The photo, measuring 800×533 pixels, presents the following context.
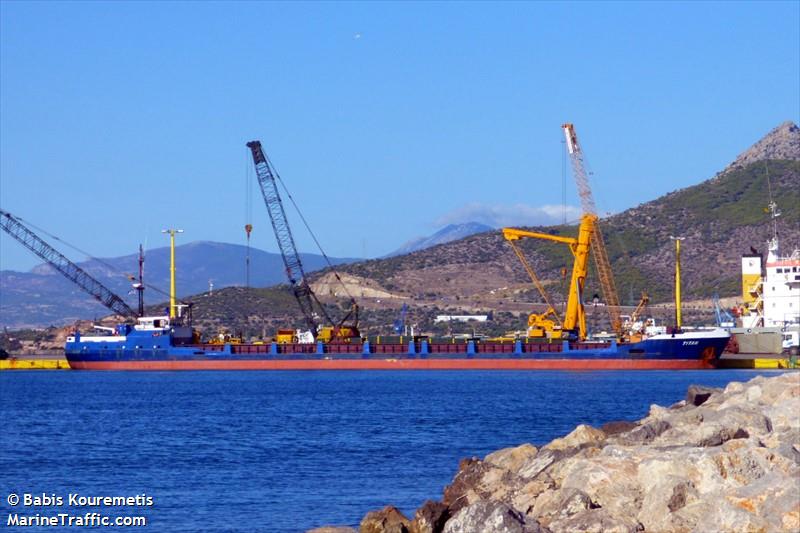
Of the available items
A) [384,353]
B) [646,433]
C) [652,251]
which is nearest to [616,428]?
[646,433]

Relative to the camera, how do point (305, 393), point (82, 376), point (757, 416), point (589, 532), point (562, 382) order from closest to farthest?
point (589, 532), point (757, 416), point (305, 393), point (562, 382), point (82, 376)

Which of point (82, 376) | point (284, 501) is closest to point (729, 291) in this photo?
point (82, 376)

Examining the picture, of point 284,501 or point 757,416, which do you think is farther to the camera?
point 284,501

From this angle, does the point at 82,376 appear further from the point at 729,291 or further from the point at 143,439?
the point at 729,291

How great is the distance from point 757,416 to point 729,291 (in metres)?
126

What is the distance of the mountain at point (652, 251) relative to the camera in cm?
Answer: 15375

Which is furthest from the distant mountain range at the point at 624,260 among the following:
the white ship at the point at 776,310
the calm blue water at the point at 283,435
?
the calm blue water at the point at 283,435

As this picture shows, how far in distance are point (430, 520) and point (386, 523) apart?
754mm

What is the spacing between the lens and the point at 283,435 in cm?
3822

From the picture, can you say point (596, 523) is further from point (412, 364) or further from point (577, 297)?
point (577, 297)

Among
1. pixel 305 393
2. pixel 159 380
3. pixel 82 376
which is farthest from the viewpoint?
pixel 82 376

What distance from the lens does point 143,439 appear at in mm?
37688

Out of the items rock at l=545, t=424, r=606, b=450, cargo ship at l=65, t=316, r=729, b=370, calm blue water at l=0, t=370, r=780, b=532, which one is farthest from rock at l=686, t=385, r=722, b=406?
cargo ship at l=65, t=316, r=729, b=370

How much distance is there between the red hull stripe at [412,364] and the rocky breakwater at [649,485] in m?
55.2
